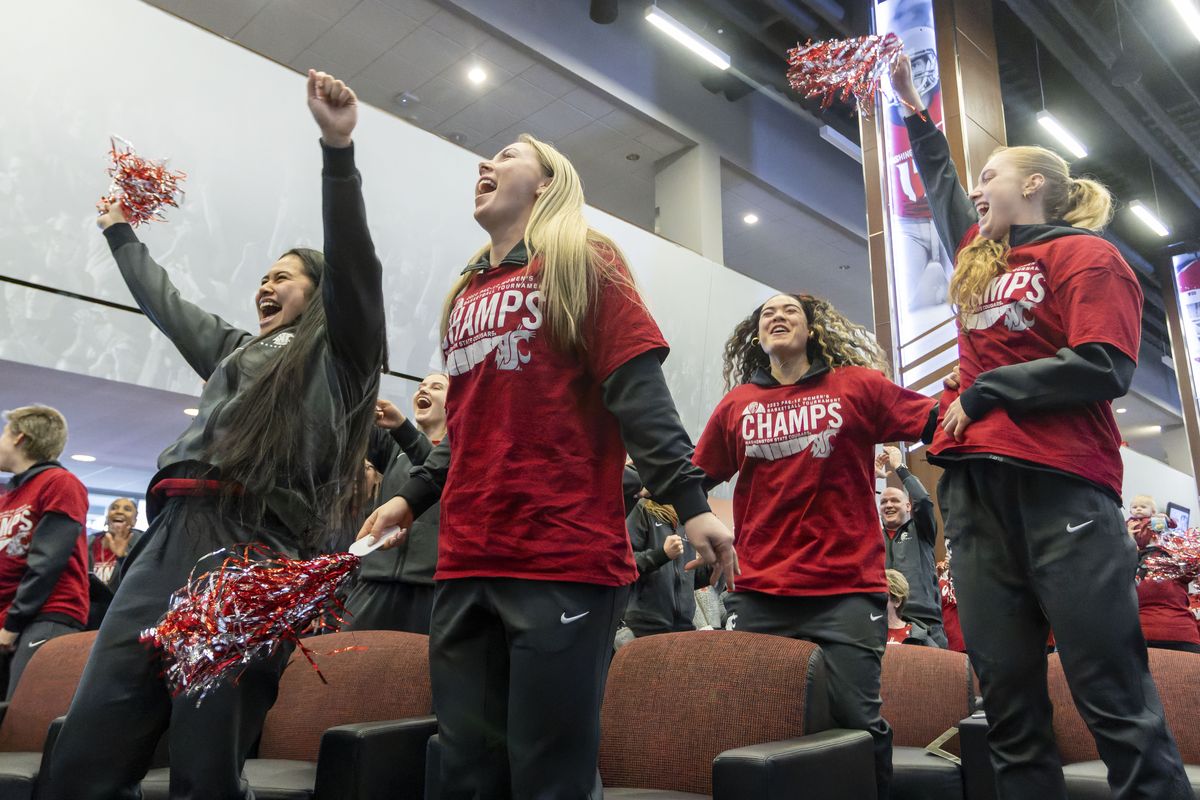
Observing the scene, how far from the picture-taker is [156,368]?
5.87 metres

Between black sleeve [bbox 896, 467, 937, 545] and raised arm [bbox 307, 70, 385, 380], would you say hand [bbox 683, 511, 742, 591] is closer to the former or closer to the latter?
raised arm [bbox 307, 70, 385, 380]

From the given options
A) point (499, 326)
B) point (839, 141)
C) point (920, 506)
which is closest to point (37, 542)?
point (499, 326)

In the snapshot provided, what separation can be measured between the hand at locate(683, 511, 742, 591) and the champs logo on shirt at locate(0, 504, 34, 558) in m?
3.60

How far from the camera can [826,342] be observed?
2871 millimetres

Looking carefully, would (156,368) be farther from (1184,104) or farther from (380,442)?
(1184,104)

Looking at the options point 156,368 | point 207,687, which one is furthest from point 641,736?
point 156,368

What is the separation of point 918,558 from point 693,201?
22.0ft

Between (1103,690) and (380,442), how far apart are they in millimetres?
2660

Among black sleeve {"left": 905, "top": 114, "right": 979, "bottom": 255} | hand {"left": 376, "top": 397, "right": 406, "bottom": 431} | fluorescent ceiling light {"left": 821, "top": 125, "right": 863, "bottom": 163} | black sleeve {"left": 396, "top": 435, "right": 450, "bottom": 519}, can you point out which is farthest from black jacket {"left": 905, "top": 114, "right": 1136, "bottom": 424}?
fluorescent ceiling light {"left": 821, "top": 125, "right": 863, "bottom": 163}

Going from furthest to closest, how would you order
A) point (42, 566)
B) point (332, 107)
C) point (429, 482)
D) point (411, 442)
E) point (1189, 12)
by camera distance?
1. point (1189, 12)
2. point (42, 566)
3. point (411, 442)
4. point (429, 482)
5. point (332, 107)

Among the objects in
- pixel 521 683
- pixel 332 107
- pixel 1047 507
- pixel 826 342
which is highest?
pixel 332 107

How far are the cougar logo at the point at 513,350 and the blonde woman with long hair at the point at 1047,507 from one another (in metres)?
0.97

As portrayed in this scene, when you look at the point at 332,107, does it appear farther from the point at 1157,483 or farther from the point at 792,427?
the point at 1157,483

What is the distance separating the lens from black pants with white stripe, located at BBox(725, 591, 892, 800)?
2.23 m
